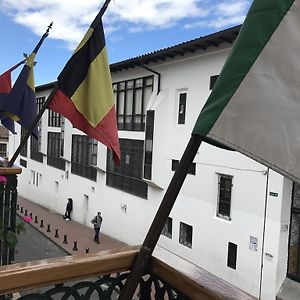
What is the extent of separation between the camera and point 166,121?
1739 cm

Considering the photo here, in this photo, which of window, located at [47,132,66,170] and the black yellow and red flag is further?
window, located at [47,132,66,170]

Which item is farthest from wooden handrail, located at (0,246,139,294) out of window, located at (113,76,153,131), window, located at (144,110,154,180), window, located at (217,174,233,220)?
window, located at (113,76,153,131)

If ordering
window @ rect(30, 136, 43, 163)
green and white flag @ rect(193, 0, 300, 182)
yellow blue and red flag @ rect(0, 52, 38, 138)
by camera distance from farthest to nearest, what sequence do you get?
1. window @ rect(30, 136, 43, 163)
2. yellow blue and red flag @ rect(0, 52, 38, 138)
3. green and white flag @ rect(193, 0, 300, 182)

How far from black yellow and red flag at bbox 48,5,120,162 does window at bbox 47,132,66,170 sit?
24.3m

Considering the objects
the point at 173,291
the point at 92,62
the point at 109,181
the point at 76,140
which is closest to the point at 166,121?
the point at 109,181

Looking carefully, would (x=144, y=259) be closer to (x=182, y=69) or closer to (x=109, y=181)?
(x=182, y=69)

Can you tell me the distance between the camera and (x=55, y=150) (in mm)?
31203

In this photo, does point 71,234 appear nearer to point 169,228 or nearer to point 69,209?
point 69,209

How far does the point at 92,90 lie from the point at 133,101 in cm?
1526

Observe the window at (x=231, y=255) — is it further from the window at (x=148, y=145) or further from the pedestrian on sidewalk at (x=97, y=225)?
the pedestrian on sidewalk at (x=97, y=225)

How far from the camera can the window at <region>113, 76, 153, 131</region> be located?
1916cm

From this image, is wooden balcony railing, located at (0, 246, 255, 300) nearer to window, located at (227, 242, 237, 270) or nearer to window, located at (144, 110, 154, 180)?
window, located at (227, 242, 237, 270)

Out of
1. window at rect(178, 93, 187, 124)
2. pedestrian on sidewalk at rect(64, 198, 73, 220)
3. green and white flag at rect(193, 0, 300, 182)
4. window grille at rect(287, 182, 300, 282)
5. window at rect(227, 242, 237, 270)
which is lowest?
pedestrian on sidewalk at rect(64, 198, 73, 220)

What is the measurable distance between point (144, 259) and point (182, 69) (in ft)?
49.8
